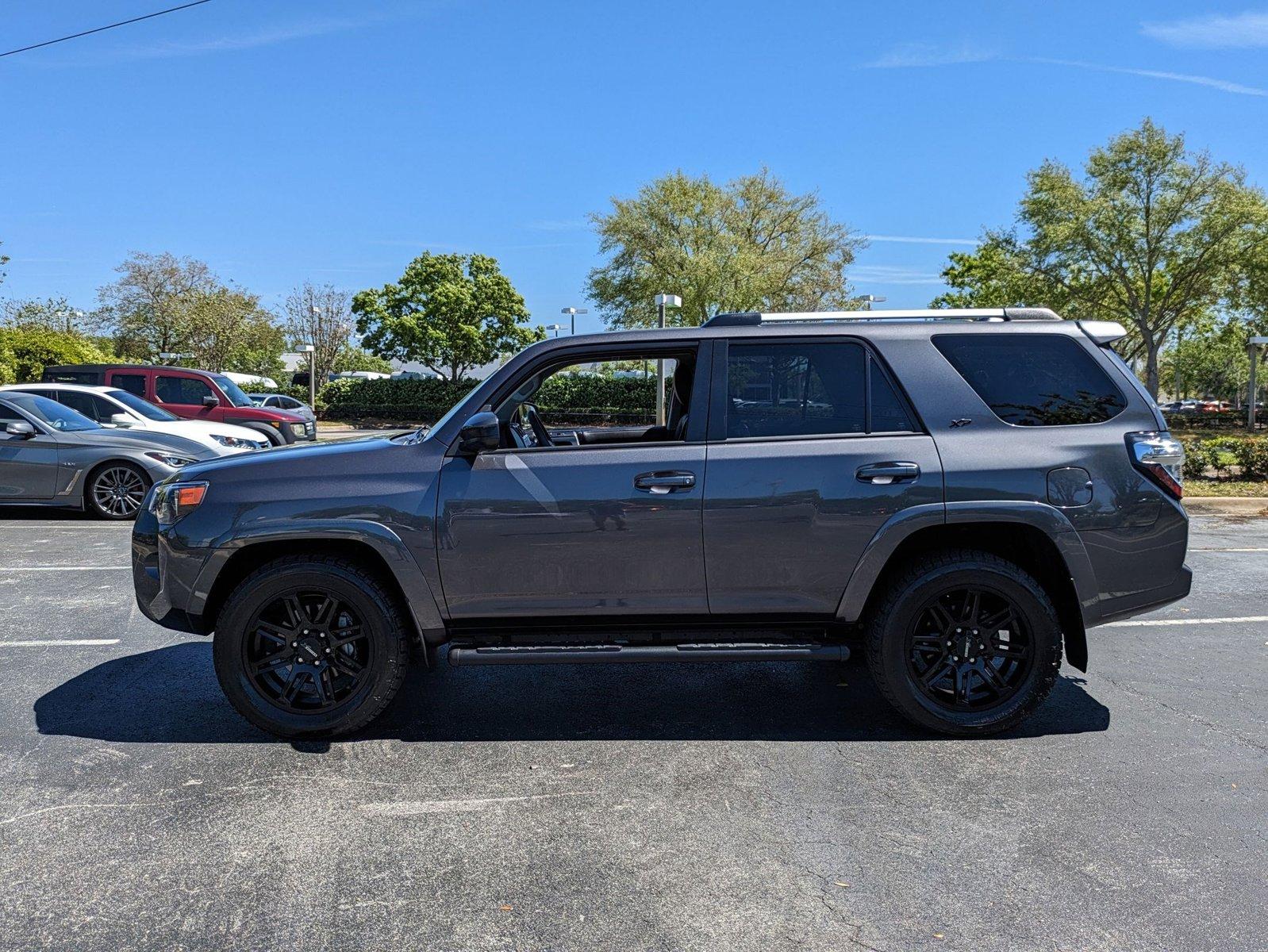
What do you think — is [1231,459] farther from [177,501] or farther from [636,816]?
[177,501]

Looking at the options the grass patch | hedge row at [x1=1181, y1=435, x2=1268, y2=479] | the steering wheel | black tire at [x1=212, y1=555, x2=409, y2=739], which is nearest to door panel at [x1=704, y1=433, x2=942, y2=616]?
the steering wheel

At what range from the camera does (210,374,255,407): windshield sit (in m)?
17.5

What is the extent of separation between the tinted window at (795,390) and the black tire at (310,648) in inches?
68.4

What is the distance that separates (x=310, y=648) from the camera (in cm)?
436

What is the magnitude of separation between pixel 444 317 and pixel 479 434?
49.4 meters

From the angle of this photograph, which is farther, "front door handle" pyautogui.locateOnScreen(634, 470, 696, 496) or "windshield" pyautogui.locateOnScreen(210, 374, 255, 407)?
"windshield" pyautogui.locateOnScreen(210, 374, 255, 407)

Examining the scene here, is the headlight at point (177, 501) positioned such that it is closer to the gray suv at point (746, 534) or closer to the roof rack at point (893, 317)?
the gray suv at point (746, 534)

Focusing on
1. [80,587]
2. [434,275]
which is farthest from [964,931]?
[434,275]

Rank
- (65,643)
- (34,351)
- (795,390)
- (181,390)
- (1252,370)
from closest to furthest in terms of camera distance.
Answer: (795,390), (65,643), (181,390), (34,351), (1252,370)

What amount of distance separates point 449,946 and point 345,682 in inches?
74.5

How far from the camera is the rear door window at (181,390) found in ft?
55.5

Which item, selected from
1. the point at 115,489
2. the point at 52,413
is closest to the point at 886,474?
the point at 115,489

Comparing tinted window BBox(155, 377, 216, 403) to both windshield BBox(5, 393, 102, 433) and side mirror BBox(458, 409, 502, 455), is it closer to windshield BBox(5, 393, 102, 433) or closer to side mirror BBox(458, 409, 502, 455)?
windshield BBox(5, 393, 102, 433)

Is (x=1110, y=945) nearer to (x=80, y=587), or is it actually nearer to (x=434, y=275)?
(x=80, y=587)
